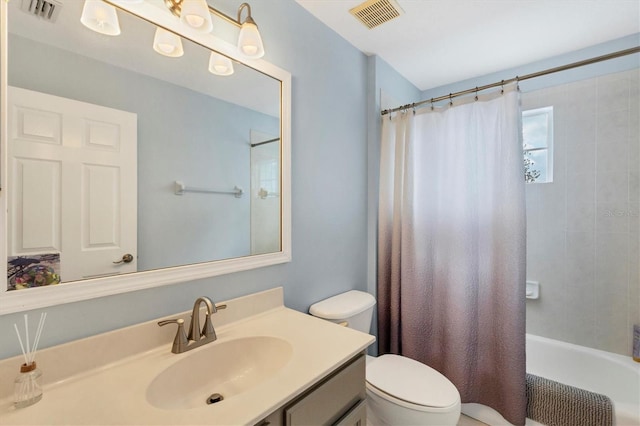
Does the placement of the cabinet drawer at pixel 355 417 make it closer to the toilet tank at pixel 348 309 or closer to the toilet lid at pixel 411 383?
the toilet lid at pixel 411 383

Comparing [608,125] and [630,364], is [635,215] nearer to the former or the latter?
[608,125]

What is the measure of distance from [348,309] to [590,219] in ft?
6.30

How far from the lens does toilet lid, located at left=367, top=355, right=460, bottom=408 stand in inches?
51.3

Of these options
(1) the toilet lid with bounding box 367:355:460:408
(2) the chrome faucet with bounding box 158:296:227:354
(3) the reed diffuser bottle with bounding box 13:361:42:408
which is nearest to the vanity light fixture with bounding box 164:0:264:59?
(2) the chrome faucet with bounding box 158:296:227:354

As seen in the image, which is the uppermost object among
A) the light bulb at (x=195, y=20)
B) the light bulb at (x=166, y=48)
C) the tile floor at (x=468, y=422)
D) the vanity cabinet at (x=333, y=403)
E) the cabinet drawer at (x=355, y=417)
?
the light bulb at (x=195, y=20)

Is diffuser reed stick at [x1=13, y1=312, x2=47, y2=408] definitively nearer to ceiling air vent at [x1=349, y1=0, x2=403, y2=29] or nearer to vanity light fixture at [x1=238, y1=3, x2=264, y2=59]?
vanity light fixture at [x1=238, y1=3, x2=264, y2=59]

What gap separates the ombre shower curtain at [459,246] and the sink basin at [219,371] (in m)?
1.15

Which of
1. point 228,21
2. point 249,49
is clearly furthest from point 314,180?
point 228,21

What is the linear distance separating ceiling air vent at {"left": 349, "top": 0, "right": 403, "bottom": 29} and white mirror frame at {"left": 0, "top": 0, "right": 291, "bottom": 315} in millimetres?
572

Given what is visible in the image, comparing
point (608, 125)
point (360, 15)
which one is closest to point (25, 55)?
point (360, 15)

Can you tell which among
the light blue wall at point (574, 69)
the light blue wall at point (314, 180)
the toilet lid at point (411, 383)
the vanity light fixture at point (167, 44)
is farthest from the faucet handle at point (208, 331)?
the light blue wall at point (574, 69)

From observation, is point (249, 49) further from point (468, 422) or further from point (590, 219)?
point (590, 219)

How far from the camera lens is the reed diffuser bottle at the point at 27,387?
27.3 inches

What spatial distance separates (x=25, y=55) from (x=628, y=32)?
3092 millimetres
